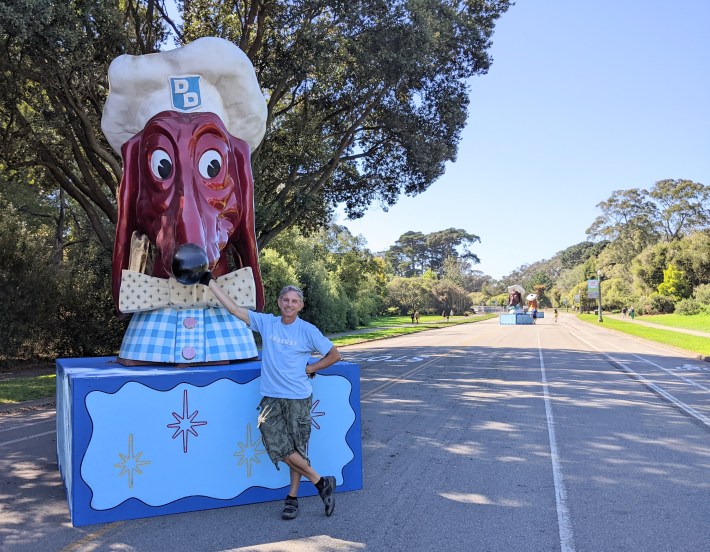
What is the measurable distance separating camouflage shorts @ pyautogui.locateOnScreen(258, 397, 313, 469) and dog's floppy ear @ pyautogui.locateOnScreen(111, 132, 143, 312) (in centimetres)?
202

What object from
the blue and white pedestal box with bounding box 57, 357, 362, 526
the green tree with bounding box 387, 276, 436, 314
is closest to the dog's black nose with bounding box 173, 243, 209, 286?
the blue and white pedestal box with bounding box 57, 357, 362, 526

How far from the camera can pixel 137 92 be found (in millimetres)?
5656

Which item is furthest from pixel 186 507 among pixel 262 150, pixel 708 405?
pixel 262 150

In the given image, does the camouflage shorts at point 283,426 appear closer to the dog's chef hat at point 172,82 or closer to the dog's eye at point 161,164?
the dog's eye at point 161,164

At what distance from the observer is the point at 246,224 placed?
222 inches

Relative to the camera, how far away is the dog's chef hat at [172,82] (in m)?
5.60

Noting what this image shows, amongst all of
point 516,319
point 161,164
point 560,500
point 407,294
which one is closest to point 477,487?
point 560,500

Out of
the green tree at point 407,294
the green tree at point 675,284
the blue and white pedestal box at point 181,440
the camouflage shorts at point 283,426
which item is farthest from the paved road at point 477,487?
the green tree at point 407,294

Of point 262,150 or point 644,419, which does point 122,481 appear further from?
point 262,150

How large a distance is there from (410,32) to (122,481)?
11.2 m

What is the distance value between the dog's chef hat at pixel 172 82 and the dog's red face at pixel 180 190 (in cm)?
31

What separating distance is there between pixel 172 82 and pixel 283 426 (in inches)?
138

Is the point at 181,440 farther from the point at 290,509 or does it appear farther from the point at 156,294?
the point at 156,294

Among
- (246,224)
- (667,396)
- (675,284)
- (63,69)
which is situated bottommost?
(667,396)
